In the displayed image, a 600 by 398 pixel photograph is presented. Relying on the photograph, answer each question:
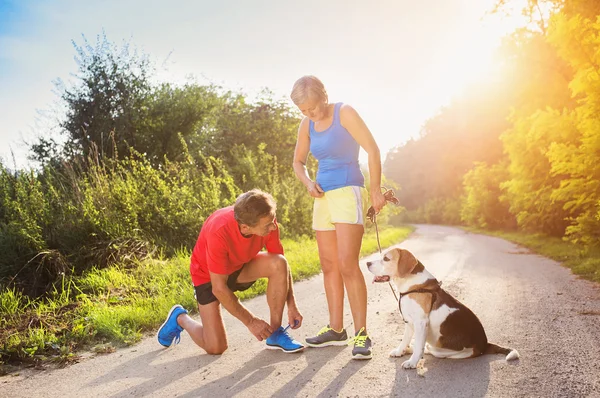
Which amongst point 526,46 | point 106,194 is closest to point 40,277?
point 106,194

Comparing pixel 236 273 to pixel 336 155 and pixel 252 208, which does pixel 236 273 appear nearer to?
pixel 252 208

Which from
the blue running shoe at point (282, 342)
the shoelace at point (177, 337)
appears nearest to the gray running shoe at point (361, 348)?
the blue running shoe at point (282, 342)

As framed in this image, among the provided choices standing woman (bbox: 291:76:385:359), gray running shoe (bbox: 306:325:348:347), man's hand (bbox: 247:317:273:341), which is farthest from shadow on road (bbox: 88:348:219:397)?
standing woman (bbox: 291:76:385:359)

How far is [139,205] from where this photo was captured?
8.80 m

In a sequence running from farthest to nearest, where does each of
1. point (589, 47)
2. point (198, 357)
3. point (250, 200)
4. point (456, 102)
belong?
point (456, 102) < point (589, 47) < point (198, 357) < point (250, 200)

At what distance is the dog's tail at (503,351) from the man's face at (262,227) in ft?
6.74

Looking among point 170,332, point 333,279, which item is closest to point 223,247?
point 333,279

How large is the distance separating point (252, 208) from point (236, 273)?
0.93 meters

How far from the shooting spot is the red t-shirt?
3.96 m

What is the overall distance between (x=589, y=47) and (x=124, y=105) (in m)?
14.4

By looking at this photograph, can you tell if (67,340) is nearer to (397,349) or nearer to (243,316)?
(243,316)

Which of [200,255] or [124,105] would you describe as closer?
[200,255]

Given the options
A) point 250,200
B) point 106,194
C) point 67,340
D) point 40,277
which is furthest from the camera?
point 106,194

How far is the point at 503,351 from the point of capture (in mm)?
3746
